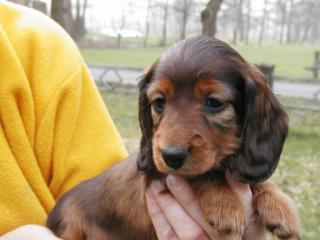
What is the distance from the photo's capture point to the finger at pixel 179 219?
1828 mm

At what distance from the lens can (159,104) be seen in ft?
6.20

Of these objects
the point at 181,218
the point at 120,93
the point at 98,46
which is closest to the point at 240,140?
the point at 181,218

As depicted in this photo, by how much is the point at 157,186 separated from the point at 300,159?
19.8 feet

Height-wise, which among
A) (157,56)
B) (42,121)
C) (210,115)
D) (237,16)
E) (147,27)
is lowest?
(147,27)

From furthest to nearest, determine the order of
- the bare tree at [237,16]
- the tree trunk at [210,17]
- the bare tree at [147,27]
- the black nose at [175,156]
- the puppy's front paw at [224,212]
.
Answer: the bare tree at [237,16], the bare tree at [147,27], the tree trunk at [210,17], the puppy's front paw at [224,212], the black nose at [175,156]

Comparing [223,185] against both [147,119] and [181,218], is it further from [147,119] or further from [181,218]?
[147,119]

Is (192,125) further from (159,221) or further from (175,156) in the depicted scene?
(159,221)

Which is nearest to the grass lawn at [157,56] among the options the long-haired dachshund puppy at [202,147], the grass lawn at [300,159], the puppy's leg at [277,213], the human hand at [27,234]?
the grass lawn at [300,159]

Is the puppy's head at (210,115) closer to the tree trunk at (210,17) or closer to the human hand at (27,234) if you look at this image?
the human hand at (27,234)

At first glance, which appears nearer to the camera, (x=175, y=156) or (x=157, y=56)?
(x=175, y=156)

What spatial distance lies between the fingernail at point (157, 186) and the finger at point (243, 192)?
234 mm

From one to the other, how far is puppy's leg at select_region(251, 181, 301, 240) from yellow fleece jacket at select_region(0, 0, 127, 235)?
0.62m

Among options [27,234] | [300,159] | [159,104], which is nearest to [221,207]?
[159,104]

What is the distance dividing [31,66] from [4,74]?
0.48 feet
